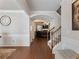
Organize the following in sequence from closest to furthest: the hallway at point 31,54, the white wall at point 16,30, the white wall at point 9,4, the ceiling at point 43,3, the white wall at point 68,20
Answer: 1. the white wall at point 68,20
2. the hallway at point 31,54
3. the ceiling at point 43,3
4. the white wall at point 9,4
5. the white wall at point 16,30

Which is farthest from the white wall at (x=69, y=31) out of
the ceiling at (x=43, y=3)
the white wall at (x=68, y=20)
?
the ceiling at (x=43, y=3)

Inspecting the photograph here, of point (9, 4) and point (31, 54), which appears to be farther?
point (9, 4)

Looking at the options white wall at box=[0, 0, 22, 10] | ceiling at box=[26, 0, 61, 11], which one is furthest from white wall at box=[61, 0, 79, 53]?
white wall at box=[0, 0, 22, 10]

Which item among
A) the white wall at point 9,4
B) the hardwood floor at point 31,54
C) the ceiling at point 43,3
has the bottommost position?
the hardwood floor at point 31,54

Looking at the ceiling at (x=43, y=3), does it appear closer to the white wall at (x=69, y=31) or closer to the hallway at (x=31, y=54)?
the hallway at (x=31, y=54)

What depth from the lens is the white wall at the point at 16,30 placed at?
978 centimetres

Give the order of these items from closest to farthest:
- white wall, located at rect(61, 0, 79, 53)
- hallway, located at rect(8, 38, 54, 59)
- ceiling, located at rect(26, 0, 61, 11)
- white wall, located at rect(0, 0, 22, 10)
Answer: white wall, located at rect(61, 0, 79, 53) → hallway, located at rect(8, 38, 54, 59) → ceiling, located at rect(26, 0, 61, 11) → white wall, located at rect(0, 0, 22, 10)

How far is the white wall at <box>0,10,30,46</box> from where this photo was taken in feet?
32.1

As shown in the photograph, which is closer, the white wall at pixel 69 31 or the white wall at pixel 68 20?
the white wall at pixel 69 31

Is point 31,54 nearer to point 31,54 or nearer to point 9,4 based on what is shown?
point 31,54

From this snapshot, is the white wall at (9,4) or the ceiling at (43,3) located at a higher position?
the white wall at (9,4)

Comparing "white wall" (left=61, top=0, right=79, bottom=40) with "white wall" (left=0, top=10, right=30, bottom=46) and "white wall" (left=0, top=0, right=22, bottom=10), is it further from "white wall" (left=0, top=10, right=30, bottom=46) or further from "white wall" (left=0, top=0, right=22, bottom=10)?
"white wall" (left=0, top=10, right=30, bottom=46)

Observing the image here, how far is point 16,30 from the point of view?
32.3 feet

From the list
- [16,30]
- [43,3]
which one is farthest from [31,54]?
[16,30]
